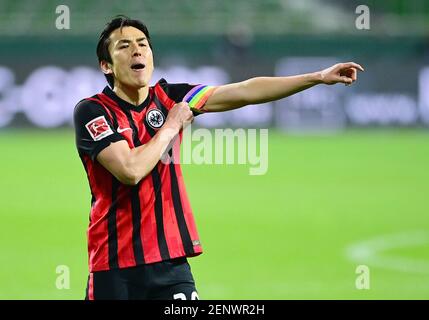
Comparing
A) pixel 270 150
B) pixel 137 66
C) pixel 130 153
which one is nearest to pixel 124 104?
pixel 137 66

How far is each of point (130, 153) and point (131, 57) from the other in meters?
0.49

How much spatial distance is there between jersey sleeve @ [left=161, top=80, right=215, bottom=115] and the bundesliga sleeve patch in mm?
471

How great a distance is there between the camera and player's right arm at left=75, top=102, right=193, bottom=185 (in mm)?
4531

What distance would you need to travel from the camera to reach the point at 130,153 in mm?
4590

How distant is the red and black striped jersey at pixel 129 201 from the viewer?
465cm

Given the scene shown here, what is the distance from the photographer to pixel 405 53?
865 inches

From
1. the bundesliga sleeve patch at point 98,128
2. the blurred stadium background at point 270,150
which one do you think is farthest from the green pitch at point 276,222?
the bundesliga sleeve patch at point 98,128

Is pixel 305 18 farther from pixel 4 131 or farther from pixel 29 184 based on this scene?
pixel 29 184

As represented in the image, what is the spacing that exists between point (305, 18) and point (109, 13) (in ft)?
16.1

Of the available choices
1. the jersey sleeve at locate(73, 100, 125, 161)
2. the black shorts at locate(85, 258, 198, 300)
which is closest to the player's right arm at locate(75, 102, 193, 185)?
the jersey sleeve at locate(73, 100, 125, 161)

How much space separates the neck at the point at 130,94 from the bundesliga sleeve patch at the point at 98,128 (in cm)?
20

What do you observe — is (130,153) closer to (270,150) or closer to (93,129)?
(93,129)

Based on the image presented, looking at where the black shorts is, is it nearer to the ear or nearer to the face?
the face

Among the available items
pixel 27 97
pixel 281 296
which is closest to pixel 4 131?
pixel 27 97
